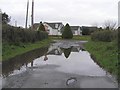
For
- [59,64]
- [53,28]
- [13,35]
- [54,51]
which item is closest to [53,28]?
[53,28]

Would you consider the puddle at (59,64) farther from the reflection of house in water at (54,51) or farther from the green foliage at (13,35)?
the green foliage at (13,35)

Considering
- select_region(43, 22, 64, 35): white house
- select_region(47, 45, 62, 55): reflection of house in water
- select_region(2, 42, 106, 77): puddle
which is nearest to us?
select_region(2, 42, 106, 77): puddle

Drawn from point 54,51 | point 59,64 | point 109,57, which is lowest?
point 54,51

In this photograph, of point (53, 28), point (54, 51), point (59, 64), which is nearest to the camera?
point (59, 64)

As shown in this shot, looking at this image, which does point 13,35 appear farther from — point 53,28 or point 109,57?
point 53,28

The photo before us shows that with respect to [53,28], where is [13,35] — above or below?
below

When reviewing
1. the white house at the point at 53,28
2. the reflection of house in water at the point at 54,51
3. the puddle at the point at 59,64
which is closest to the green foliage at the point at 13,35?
the reflection of house in water at the point at 54,51

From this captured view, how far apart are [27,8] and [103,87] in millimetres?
48178

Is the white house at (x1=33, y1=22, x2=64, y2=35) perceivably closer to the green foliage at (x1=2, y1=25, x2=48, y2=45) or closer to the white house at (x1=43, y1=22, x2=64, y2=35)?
the white house at (x1=43, y1=22, x2=64, y2=35)

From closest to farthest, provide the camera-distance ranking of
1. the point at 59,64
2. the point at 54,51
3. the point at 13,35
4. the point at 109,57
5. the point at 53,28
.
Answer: the point at 59,64, the point at 109,57, the point at 13,35, the point at 54,51, the point at 53,28

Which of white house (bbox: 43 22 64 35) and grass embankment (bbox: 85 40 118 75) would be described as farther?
white house (bbox: 43 22 64 35)

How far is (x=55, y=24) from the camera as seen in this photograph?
131 metres

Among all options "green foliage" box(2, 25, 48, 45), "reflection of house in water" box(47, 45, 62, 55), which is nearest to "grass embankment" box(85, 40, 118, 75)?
"reflection of house in water" box(47, 45, 62, 55)

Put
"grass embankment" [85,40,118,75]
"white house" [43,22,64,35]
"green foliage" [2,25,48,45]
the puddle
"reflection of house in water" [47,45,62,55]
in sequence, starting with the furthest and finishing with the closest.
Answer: "white house" [43,22,64,35], "reflection of house in water" [47,45,62,55], "green foliage" [2,25,48,45], "grass embankment" [85,40,118,75], the puddle
